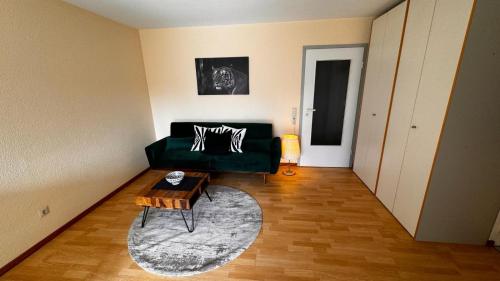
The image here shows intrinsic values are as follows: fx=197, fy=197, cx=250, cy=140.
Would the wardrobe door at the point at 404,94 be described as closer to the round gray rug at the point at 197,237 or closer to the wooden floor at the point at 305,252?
the wooden floor at the point at 305,252

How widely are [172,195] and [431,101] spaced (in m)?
2.51

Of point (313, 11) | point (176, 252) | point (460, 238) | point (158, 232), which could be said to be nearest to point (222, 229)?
point (176, 252)

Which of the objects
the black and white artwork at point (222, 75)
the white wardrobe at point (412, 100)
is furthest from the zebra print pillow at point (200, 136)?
Result: the white wardrobe at point (412, 100)

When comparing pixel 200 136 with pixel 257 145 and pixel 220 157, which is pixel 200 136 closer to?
pixel 220 157

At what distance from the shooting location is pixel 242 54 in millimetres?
3205

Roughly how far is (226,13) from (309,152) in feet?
8.14

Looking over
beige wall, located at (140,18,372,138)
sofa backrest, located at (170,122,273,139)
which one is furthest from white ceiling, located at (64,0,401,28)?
sofa backrest, located at (170,122,273,139)

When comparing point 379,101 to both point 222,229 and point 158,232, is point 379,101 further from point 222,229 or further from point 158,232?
point 158,232

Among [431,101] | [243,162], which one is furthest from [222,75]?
[431,101]

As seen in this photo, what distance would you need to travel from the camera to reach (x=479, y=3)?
135 centimetres

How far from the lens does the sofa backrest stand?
131 inches

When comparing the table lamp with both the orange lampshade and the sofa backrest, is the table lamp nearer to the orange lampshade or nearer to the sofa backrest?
the orange lampshade

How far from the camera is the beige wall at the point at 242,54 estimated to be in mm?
2988

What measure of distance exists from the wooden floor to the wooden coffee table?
0.45 m
